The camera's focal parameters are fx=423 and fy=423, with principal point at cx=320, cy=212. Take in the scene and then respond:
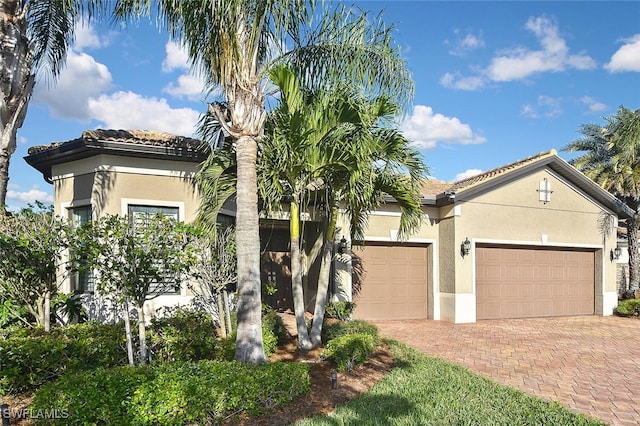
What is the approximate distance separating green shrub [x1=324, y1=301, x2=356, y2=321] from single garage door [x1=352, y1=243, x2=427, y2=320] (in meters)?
1.43

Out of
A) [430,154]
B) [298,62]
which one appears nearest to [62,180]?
[298,62]

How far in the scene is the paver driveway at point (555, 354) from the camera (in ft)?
21.0

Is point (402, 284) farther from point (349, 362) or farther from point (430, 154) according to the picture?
point (349, 362)

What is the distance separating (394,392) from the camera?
6.25 meters

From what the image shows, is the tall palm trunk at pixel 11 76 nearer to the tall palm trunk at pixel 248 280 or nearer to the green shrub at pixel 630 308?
the tall palm trunk at pixel 248 280

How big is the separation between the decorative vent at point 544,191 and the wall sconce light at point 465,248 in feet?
11.6

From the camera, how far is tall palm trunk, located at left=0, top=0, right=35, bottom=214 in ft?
21.7

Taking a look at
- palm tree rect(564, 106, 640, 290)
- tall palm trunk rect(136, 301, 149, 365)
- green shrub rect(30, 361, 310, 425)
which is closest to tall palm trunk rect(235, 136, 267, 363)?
green shrub rect(30, 361, 310, 425)

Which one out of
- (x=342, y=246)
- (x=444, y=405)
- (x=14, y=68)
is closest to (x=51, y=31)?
(x=14, y=68)

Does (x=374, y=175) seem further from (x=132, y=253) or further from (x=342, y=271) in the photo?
(x=342, y=271)

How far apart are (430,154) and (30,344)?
26.1 ft

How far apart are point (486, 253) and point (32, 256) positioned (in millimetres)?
12526

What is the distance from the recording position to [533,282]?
14.8m

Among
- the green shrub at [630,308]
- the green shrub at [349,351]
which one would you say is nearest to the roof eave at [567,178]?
the green shrub at [630,308]
